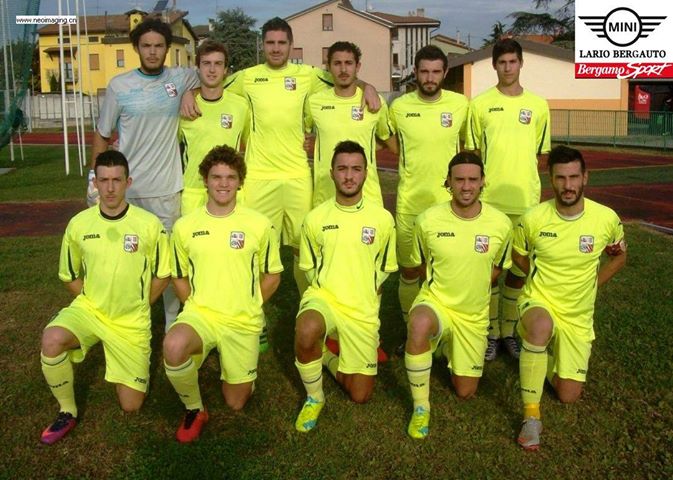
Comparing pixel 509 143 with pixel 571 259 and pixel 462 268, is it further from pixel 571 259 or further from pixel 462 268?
pixel 462 268

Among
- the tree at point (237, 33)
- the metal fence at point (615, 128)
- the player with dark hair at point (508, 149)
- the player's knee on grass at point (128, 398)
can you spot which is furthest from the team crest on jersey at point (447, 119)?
the tree at point (237, 33)

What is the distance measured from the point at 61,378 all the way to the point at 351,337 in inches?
69.2

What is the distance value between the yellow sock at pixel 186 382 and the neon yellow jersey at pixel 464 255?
1.59 meters

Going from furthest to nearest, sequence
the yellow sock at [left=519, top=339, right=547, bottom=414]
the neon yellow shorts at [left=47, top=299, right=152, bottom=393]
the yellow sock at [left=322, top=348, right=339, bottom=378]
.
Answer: the yellow sock at [left=322, top=348, right=339, bottom=378] → the neon yellow shorts at [left=47, top=299, right=152, bottom=393] → the yellow sock at [left=519, top=339, right=547, bottom=414]

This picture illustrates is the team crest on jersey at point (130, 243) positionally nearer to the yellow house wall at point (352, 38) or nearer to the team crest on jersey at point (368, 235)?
the team crest on jersey at point (368, 235)

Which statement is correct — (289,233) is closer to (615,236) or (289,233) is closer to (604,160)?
(615,236)

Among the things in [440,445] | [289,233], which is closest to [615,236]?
[440,445]

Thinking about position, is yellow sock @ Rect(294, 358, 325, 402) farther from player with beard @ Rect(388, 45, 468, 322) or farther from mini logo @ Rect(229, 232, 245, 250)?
player with beard @ Rect(388, 45, 468, 322)

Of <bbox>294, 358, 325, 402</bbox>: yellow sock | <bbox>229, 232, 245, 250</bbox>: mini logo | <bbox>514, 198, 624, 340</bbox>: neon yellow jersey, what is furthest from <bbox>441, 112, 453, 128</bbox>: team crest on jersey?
<bbox>294, 358, 325, 402</bbox>: yellow sock

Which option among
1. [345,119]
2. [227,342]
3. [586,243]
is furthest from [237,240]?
[586,243]

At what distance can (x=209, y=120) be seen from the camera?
5.36m

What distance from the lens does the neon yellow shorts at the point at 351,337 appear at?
454cm

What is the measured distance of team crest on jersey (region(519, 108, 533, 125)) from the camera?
17.7ft

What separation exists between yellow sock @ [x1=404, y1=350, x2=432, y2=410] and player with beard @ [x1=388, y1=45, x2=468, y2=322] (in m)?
1.21
